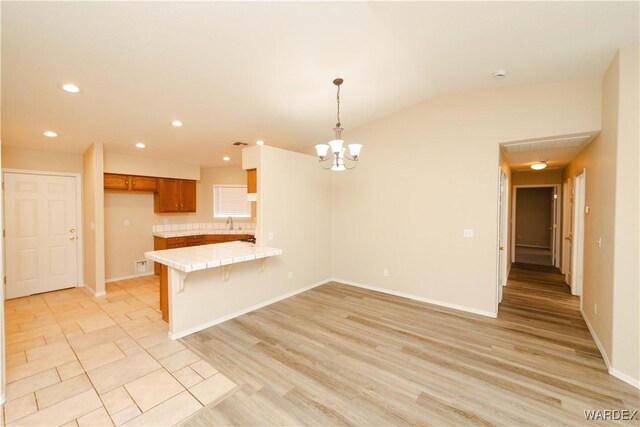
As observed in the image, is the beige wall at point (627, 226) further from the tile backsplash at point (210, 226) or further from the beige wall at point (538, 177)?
the tile backsplash at point (210, 226)

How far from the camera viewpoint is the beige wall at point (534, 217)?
31.8 feet

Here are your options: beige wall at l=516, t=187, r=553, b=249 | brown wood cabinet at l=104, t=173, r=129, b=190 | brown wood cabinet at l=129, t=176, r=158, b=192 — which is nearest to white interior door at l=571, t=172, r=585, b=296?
beige wall at l=516, t=187, r=553, b=249

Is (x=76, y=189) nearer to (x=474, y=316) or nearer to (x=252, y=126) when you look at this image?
(x=252, y=126)

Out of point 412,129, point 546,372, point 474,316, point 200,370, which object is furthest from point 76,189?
point 546,372

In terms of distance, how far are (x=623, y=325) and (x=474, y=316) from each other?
1.54 meters

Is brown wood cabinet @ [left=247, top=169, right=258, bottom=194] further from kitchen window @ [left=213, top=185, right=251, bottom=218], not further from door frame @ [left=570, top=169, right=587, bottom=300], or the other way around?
door frame @ [left=570, top=169, right=587, bottom=300]

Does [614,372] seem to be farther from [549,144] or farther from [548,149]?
[548,149]

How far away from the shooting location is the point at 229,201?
23.4 ft

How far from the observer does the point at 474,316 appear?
3807 mm

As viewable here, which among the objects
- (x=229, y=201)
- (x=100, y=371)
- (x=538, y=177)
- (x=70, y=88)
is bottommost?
(x=100, y=371)

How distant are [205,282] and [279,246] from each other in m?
1.29

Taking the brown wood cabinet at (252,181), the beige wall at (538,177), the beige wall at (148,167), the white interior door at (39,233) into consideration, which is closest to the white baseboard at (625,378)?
the brown wood cabinet at (252,181)

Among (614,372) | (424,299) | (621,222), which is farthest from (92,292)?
(621,222)

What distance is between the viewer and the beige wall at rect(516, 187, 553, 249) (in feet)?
31.8
